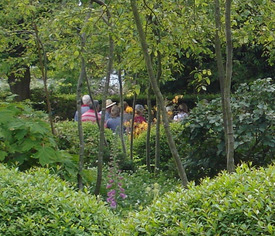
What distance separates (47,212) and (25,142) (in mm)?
2028

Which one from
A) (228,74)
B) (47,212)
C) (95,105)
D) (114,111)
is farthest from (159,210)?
(114,111)

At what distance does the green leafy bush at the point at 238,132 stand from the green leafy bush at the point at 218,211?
3804 mm

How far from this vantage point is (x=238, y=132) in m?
7.18

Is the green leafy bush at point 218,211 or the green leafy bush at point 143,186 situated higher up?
the green leafy bush at point 218,211

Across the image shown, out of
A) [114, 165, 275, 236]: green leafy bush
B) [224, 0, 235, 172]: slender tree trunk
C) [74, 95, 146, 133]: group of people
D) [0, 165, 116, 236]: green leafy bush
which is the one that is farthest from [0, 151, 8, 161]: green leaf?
[74, 95, 146, 133]: group of people

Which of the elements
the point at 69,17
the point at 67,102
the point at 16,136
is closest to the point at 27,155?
the point at 16,136

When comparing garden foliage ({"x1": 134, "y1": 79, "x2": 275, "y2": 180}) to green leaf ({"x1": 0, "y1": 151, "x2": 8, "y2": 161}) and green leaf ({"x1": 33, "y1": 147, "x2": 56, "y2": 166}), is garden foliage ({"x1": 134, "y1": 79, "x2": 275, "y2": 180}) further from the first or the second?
green leaf ({"x1": 0, "y1": 151, "x2": 8, "y2": 161})

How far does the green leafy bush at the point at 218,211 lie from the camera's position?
2832 millimetres

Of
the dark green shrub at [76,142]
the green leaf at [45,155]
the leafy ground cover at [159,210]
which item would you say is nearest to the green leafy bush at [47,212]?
the leafy ground cover at [159,210]

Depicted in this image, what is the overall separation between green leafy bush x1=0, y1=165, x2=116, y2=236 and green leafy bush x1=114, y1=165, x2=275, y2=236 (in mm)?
520

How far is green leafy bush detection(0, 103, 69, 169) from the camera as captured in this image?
565 centimetres

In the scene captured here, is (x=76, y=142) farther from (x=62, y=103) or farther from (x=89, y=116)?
(x=62, y=103)

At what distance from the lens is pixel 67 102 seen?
20938mm

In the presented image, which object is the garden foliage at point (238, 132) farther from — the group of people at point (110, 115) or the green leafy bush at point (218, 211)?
the group of people at point (110, 115)
